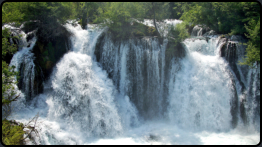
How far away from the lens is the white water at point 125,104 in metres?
8.50

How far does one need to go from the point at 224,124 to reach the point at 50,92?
10.1 metres

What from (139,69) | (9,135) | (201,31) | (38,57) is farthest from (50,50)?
(201,31)

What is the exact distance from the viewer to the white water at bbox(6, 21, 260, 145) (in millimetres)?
8500

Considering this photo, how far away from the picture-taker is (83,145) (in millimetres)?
7738

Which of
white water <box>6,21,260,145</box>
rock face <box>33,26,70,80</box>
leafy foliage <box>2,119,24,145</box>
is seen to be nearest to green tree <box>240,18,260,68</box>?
white water <box>6,21,260,145</box>

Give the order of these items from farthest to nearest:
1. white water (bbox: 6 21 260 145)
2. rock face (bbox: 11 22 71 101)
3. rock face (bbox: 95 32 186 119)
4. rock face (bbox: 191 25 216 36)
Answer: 1. rock face (bbox: 191 25 216 36)
2. rock face (bbox: 95 32 186 119)
3. rock face (bbox: 11 22 71 101)
4. white water (bbox: 6 21 260 145)

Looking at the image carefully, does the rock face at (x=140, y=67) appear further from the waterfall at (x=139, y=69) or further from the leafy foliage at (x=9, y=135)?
the leafy foliage at (x=9, y=135)

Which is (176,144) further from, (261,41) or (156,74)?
(261,41)

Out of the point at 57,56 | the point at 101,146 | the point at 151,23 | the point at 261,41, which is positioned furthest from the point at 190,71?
the point at 57,56

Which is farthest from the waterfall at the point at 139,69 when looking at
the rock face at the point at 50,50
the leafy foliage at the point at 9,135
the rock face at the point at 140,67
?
the leafy foliage at the point at 9,135

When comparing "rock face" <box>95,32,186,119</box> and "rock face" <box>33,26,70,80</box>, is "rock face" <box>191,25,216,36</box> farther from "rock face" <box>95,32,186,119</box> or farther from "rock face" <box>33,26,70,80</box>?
"rock face" <box>33,26,70,80</box>

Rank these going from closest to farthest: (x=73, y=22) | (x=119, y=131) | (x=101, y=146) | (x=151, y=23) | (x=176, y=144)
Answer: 1. (x=101, y=146)
2. (x=176, y=144)
3. (x=119, y=131)
4. (x=73, y=22)
5. (x=151, y=23)

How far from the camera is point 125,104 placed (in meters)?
10.2

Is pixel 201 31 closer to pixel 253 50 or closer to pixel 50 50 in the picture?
pixel 253 50
